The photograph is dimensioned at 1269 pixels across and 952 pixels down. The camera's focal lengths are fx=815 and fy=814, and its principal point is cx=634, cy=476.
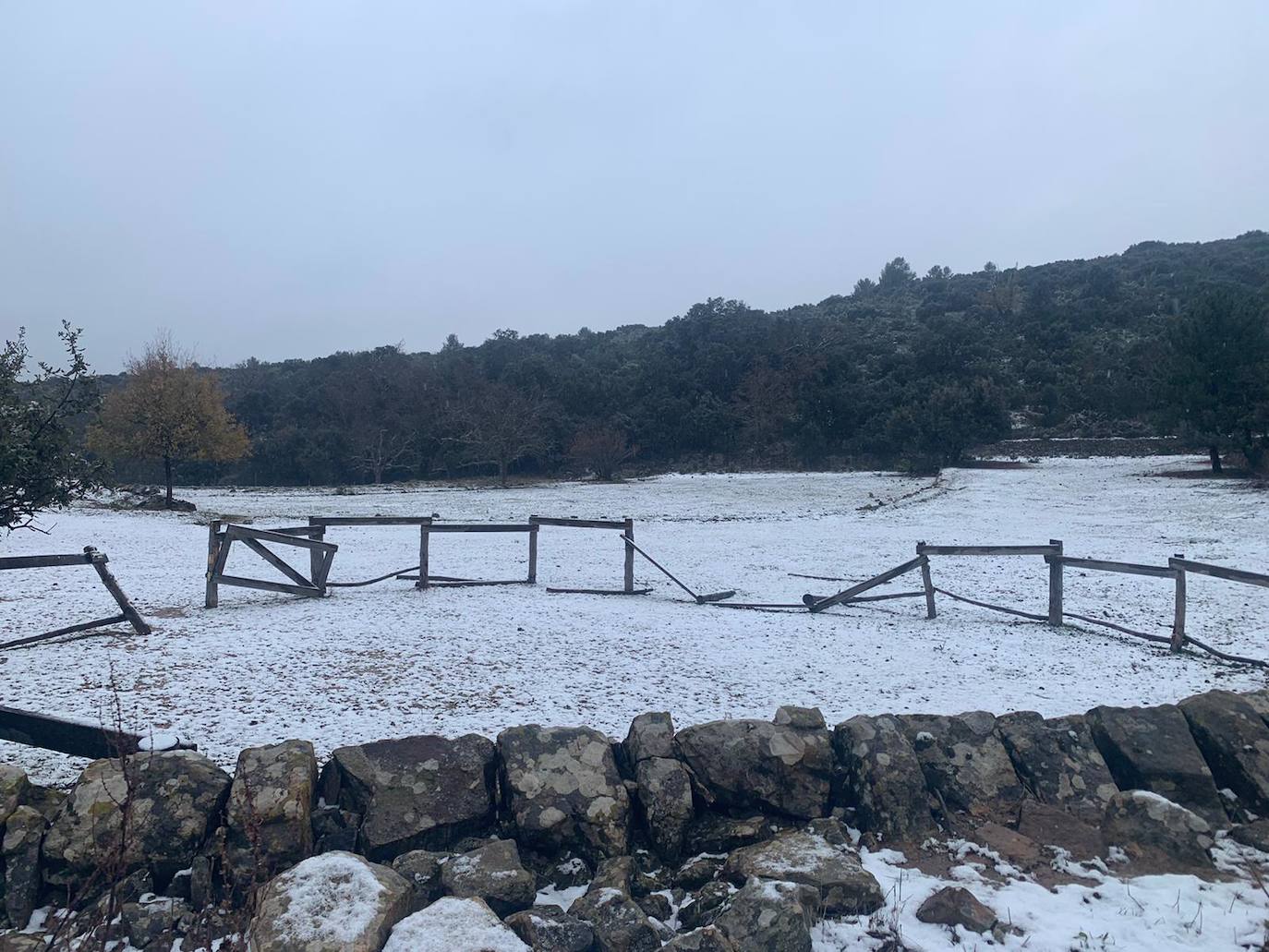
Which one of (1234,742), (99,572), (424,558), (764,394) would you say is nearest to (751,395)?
(764,394)

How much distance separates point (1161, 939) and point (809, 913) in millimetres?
1873

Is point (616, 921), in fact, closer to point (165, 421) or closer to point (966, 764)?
point (966, 764)

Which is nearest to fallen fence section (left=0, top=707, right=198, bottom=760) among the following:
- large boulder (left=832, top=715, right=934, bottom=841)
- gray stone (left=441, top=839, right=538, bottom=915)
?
gray stone (left=441, top=839, right=538, bottom=915)

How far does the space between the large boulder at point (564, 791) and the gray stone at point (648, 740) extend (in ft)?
0.53

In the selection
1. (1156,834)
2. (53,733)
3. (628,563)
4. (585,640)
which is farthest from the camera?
(628,563)

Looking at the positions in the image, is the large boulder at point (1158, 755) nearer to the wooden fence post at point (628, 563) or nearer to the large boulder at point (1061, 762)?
the large boulder at point (1061, 762)

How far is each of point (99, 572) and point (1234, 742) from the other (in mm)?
11226

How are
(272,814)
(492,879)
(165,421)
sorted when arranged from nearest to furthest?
(492,879) → (272,814) → (165,421)

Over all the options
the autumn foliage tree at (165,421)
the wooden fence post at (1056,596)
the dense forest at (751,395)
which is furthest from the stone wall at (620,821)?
the dense forest at (751,395)

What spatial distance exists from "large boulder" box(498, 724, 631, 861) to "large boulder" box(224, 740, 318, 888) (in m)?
1.30

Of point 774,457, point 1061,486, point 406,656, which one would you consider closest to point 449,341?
point 774,457

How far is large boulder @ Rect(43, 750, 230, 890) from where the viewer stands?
15.6 feet

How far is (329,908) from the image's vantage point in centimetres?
416

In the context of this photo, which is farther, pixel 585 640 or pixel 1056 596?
pixel 1056 596
